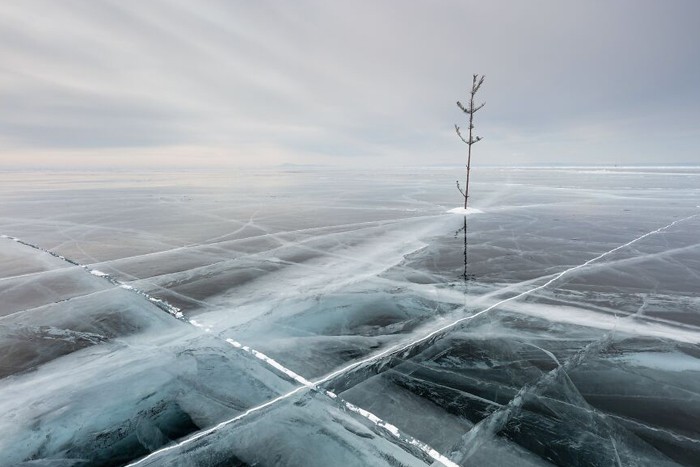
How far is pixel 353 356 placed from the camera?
12.3 feet

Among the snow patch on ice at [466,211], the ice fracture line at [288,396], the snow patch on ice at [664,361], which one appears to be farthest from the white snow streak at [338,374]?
the snow patch on ice at [466,211]

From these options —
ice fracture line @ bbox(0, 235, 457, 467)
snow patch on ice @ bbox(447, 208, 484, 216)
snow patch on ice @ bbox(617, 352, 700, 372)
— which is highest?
snow patch on ice @ bbox(447, 208, 484, 216)

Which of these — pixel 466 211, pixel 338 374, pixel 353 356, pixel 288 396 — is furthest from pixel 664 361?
pixel 466 211

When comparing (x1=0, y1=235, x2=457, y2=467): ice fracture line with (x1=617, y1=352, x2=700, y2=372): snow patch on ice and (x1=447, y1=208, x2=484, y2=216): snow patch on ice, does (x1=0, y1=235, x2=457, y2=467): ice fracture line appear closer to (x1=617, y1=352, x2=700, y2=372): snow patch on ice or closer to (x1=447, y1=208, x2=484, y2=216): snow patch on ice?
(x1=617, y1=352, x2=700, y2=372): snow patch on ice

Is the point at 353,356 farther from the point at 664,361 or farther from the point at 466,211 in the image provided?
the point at 466,211

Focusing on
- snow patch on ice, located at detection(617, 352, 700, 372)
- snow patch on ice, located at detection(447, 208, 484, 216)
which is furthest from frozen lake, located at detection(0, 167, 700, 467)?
snow patch on ice, located at detection(447, 208, 484, 216)

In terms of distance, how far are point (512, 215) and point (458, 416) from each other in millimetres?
12095

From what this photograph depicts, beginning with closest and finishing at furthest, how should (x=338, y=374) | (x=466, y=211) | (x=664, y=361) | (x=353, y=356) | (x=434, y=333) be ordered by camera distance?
(x=338, y=374)
(x=664, y=361)
(x=353, y=356)
(x=434, y=333)
(x=466, y=211)

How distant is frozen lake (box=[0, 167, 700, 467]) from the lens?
102 inches

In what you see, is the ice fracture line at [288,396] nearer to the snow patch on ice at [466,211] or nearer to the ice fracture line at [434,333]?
the ice fracture line at [434,333]

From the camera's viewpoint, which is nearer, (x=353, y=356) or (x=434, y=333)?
(x=353, y=356)

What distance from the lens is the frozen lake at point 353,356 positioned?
2578 millimetres

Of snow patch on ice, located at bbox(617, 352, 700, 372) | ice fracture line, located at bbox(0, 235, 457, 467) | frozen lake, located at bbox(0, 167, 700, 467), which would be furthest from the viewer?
snow patch on ice, located at bbox(617, 352, 700, 372)

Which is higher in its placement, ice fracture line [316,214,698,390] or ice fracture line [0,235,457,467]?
ice fracture line [316,214,698,390]
